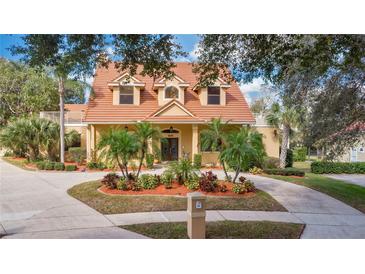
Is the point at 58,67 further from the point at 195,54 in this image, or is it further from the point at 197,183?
the point at 197,183

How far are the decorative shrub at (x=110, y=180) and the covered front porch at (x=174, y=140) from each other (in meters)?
0.44

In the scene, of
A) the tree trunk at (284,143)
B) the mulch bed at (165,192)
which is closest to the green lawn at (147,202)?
the mulch bed at (165,192)

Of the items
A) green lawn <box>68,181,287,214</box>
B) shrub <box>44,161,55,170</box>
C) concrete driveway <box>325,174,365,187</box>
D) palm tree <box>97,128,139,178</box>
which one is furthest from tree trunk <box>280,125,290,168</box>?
shrub <box>44,161,55,170</box>

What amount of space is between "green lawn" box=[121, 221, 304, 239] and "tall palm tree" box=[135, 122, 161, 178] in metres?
0.94

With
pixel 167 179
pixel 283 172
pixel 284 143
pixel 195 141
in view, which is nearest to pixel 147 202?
pixel 167 179

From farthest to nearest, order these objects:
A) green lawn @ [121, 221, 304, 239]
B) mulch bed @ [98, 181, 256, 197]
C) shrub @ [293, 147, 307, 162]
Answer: shrub @ [293, 147, 307, 162] → mulch bed @ [98, 181, 256, 197] → green lawn @ [121, 221, 304, 239]

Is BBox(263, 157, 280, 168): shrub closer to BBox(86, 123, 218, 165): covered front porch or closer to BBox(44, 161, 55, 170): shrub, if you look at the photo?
BBox(86, 123, 218, 165): covered front porch

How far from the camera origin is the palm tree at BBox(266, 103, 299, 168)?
5.14 m

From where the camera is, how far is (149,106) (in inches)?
200

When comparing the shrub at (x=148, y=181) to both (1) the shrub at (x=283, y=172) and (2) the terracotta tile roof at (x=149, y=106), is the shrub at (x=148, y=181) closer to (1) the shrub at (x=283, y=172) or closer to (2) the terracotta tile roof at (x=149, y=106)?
(2) the terracotta tile roof at (x=149, y=106)

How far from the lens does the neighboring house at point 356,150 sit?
211 inches

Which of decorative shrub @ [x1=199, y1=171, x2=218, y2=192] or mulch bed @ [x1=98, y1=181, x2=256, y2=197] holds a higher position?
decorative shrub @ [x1=199, y1=171, x2=218, y2=192]

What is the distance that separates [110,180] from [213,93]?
6.99 ft
